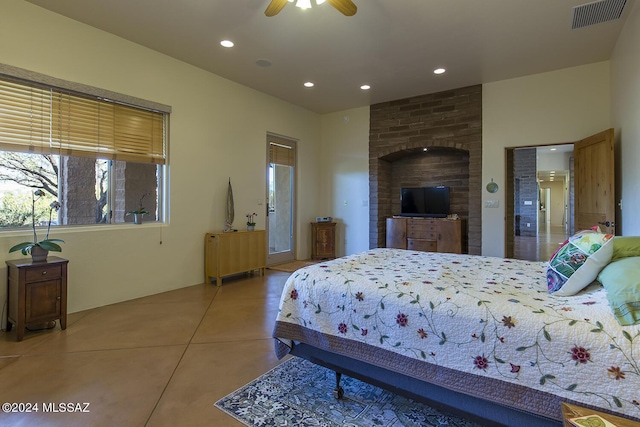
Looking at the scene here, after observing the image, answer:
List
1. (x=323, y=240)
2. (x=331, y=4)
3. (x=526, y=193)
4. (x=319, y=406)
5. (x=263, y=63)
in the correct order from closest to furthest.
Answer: (x=319, y=406) < (x=331, y=4) < (x=263, y=63) < (x=323, y=240) < (x=526, y=193)

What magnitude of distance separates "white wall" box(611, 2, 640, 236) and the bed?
205cm

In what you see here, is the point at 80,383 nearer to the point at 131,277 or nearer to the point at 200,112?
the point at 131,277

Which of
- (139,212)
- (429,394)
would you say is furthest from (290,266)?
(429,394)

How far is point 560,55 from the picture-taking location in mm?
4148

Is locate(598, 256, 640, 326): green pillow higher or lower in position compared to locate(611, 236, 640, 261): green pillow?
lower

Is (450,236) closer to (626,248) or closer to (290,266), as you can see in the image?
(290,266)

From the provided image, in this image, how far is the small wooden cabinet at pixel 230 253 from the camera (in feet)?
14.8

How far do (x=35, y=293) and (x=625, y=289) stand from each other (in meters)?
4.00

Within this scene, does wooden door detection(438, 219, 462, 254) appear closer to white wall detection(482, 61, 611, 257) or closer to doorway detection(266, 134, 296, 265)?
white wall detection(482, 61, 611, 257)

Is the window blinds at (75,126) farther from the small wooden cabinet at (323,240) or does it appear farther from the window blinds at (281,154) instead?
the small wooden cabinet at (323,240)

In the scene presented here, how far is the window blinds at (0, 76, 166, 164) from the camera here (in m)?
3.04

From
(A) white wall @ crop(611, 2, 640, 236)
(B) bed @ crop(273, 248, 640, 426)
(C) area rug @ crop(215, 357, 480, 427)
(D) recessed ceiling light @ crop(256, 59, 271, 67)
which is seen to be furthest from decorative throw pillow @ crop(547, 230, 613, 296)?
→ (D) recessed ceiling light @ crop(256, 59, 271, 67)

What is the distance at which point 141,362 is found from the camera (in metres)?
2.37

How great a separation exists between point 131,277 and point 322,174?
417cm
